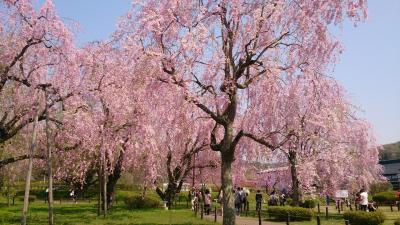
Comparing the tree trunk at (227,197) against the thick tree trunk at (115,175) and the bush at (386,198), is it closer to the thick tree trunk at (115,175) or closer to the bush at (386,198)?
the thick tree trunk at (115,175)

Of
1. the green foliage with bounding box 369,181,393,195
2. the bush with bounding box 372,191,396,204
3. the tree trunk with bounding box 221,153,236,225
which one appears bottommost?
the bush with bounding box 372,191,396,204

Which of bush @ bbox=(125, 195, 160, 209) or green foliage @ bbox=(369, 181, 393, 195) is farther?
green foliage @ bbox=(369, 181, 393, 195)

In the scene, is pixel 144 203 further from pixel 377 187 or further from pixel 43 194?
pixel 377 187

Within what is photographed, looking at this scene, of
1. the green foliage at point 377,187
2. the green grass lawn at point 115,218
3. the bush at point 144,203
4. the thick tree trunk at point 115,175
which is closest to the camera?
the green grass lawn at point 115,218

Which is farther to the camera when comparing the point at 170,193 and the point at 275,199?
the point at 275,199

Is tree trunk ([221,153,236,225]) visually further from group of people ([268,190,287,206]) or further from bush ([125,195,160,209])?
group of people ([268,190,287,206])

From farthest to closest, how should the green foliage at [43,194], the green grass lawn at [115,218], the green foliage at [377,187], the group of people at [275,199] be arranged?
the green foliage at [43,194]
the green foliage at [377,187]
the group of people at [275,199]
the green grass lawn at [115,218]

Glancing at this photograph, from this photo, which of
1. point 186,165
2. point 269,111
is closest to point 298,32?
point 269,111

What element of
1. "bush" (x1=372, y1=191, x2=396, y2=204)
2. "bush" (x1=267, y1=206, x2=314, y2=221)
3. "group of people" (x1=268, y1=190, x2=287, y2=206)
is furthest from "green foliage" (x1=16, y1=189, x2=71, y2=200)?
"bush" (x1=372, y1=191, x2=396, y2=204)

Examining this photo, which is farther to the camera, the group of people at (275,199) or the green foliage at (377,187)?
the green foliage at (377,187)

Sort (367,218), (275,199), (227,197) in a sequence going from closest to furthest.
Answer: (227,197) → (367,218) → (275,199)

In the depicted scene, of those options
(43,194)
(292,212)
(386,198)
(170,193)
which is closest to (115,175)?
(170,193)

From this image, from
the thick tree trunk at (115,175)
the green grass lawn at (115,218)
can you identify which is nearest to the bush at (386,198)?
the green grass lawn at (115,218)

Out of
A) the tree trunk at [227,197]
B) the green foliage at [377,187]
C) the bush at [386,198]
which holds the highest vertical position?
the tree trunk at [227,197]
